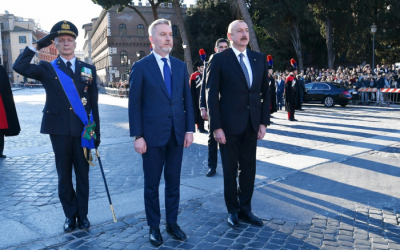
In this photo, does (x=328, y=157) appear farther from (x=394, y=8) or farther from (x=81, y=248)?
(x=394, y=8)

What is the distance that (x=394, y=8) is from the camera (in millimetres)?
35594

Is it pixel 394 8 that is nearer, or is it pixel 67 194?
pixel 67 194

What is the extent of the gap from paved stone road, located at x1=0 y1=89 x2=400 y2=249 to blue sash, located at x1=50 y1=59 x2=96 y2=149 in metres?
0.97

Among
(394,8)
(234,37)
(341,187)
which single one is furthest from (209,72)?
(394,8)

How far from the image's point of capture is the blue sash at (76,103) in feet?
13.3

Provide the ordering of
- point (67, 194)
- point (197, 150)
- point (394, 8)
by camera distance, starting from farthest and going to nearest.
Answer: point (394, 8)
point (197, 150)
point (67, 194)

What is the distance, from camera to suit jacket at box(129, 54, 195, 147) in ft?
12.3

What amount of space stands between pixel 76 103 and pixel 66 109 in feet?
0.38

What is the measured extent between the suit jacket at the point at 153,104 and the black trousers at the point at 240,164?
26.3 inches

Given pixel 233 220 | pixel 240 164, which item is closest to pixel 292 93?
pixel 240 164

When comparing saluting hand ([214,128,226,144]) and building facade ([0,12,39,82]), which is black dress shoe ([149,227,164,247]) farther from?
building facade ([0,12,39,82])

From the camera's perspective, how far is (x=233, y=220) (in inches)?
169

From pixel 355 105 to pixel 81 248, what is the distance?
2065 centimetres

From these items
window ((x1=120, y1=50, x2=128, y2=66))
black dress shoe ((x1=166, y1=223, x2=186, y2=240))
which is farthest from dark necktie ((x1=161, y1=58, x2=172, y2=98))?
window ((x1=120, y1=50, x2=128, y2=66))
